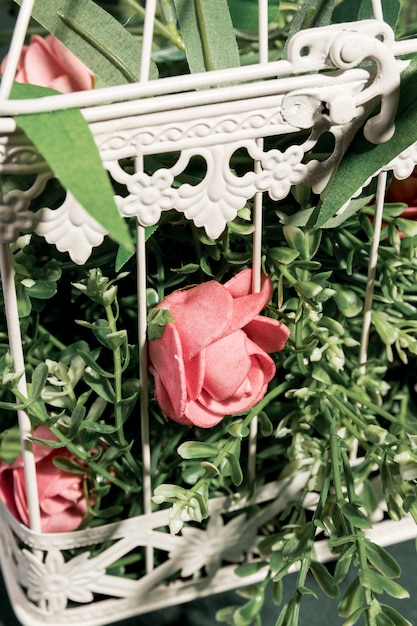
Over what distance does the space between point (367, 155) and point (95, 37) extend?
0.12m

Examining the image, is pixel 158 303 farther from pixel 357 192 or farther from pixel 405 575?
pixel 405 575

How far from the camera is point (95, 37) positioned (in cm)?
34

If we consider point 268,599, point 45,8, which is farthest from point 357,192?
point 268,599

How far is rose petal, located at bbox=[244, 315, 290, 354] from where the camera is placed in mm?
350

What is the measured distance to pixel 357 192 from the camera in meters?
0.33

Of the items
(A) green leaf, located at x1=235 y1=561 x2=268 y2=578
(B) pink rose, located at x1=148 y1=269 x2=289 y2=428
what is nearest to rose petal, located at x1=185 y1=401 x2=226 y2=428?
(B) pink rose, located at x1=148 y1=269 x2=289 y2=428

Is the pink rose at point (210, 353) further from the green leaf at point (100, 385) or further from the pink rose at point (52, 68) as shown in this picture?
the pink rose at point (52, 68)

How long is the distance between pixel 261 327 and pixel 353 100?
10 centimetres

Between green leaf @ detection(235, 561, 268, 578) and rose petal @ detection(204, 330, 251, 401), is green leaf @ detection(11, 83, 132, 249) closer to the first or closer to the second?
rose petal @ detection(204, 330, 251, 401)

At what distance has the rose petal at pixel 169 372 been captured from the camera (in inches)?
13.0

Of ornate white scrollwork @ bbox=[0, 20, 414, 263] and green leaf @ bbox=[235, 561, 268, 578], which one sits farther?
green leaf @ bbox=[235, 561, 268, 578]

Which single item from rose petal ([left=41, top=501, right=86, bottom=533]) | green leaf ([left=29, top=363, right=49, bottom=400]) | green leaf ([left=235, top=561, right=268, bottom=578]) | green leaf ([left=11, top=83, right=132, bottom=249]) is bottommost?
green leaf ([left=235, top=561, right=268, bottom=578])

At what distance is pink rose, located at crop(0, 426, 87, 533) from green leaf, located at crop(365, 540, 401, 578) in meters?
0.13

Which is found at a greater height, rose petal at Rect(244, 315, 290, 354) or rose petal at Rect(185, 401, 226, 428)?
rose petal at Rect(244, 315, 290, 354)
